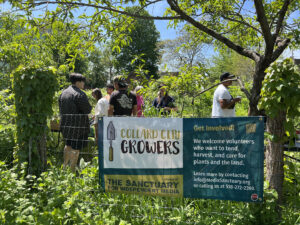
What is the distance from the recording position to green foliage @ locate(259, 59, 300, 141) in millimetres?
2330

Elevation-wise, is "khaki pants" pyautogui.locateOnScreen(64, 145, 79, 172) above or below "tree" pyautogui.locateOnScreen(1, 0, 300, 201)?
below

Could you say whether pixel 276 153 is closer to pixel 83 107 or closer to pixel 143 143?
pixel 143 143

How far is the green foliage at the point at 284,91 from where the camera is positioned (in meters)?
2.33

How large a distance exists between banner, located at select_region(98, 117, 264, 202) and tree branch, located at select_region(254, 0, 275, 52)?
1.49m

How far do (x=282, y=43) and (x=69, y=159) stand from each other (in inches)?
135

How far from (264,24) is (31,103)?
3.13 metres

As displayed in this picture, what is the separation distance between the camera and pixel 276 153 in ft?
8.46

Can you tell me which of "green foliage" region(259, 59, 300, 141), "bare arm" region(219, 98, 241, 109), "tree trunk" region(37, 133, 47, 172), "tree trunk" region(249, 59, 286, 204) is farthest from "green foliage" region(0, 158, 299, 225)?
"bare arm" region(219, 98, 241, 109)

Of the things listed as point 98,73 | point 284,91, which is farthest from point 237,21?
point 98,73

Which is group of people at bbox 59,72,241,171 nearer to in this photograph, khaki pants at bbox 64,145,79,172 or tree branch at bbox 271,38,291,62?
khaki pants at bbox 64,145,79,172

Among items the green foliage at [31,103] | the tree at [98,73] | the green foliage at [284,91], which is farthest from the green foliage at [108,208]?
the tree at [98,73]

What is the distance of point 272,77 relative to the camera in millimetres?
2416

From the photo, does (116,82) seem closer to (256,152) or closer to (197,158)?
(197,158)

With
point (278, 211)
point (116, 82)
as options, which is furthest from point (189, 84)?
point (278, 211)
